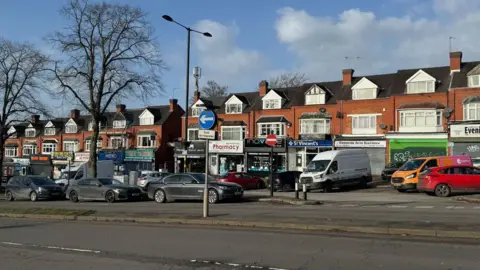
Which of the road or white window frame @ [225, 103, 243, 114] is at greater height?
white window frame @ [225, 103, 243, 114]

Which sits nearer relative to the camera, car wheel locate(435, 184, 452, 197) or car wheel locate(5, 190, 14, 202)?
car wheel locate(435, 184, 452, 197)

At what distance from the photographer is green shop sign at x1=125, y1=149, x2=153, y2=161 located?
62.2 meters

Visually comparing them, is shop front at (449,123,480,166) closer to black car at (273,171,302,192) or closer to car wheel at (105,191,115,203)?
black car at (273,171,302,192)

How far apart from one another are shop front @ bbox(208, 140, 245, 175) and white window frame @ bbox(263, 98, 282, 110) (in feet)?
16.7

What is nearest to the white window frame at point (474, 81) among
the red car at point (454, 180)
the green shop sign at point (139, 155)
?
the red car at point (454, 180)

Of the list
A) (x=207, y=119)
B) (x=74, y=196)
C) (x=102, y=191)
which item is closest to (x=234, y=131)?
(x=74, y=196)

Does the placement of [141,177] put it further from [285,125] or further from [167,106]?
[167,106]

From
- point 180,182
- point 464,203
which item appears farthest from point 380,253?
point 180,182

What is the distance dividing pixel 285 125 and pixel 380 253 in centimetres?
4385

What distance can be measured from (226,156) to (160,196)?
31.7m

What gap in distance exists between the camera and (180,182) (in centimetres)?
2295

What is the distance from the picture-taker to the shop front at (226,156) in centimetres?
5375

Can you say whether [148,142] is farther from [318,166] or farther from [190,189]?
[190,189]

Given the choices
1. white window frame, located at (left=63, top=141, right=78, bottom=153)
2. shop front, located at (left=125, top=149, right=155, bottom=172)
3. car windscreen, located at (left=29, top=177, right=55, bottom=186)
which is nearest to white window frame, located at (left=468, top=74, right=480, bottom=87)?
car windscreen, located at (left=29, top=177, right=55, bottom=186)
